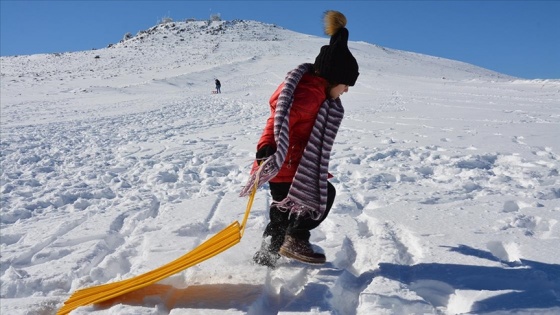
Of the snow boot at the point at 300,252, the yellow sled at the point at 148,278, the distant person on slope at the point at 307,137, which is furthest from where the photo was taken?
the snow boot at the point at 300,252

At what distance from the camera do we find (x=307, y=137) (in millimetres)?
2734

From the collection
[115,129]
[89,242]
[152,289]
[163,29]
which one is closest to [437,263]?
[152,289]

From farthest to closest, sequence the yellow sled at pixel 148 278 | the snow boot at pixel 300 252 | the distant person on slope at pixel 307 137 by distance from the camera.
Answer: the snow boot at pixel 300 252 < the distant person on slope at pixel 307 137 < the yellow sled at pixel 148 278

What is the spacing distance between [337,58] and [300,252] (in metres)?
1.17

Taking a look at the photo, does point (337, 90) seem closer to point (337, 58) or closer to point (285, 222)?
point (337, 58)

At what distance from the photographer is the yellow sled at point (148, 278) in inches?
91.0

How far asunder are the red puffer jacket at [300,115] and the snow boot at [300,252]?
391 mm

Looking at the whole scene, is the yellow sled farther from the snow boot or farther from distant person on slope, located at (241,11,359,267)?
the snow boot

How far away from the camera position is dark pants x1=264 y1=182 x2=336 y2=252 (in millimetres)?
2773

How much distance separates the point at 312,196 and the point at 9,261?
87.0 inches

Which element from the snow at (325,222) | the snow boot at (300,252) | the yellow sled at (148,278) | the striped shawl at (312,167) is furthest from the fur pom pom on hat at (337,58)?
the snow at (325,222)

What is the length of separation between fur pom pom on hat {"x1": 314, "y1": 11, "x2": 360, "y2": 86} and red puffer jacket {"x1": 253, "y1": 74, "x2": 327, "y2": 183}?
85 mm

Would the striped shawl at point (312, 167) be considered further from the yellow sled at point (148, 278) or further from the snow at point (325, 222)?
the snow at point (325, 222)

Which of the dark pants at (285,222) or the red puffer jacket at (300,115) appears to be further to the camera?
the dark pants at (285,222)
